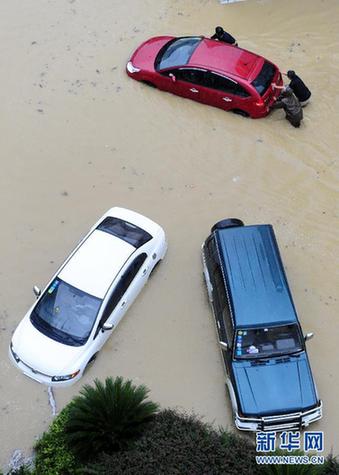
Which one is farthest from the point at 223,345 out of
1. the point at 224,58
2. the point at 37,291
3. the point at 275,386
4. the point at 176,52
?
the point at 176,52

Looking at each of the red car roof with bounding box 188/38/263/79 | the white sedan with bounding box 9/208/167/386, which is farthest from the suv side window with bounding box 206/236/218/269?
the red car roof with bounding box 188/38/263/79

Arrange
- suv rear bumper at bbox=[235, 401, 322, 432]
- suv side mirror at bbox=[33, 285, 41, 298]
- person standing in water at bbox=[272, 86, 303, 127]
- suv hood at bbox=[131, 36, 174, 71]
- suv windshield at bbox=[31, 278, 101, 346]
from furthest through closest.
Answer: suv hood at bbox=[131, 36, 174, 71] → person standing in water at bbox=[272, 86, 303, 127] → suv side mirror at bbox=[33, 285, 41, 298] → suv windshield at bbox=[31, 278, 101, 346] → suv rear bumper at bbox=[235, 401, 322, 432]

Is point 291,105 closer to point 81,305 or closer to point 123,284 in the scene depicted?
point 123,284

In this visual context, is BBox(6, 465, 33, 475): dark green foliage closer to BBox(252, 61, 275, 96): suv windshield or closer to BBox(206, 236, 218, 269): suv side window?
BBox(206, 236, 218, 269): suv side window

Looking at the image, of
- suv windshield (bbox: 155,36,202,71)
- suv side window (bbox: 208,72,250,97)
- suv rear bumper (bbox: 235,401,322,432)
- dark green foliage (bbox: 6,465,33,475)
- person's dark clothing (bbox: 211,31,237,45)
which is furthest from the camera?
person's dark clothing (bbox: 211,31,237,45)

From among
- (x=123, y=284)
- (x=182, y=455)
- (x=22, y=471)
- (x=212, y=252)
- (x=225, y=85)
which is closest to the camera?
(x=182, y=455)

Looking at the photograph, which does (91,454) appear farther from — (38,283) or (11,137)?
(11,137)

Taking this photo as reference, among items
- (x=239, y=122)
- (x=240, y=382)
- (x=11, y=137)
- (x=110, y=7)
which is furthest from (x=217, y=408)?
(x=110, y=7)
